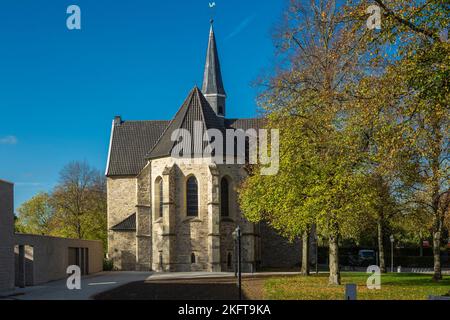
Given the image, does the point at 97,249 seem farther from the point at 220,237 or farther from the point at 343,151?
the point at 343,151

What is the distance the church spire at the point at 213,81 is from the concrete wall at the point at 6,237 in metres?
36.0

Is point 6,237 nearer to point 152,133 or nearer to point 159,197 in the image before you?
point 159,197

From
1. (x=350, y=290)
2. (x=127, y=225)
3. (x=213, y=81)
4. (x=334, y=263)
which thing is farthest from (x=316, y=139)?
(x=213, y=81)

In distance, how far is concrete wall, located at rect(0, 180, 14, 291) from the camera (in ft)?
91.4

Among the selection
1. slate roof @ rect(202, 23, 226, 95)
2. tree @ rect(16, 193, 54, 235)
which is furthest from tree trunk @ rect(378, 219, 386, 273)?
tree @ rect(16, 193, 54, 235)

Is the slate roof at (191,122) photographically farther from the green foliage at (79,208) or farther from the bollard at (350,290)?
the bollard at (350,290)

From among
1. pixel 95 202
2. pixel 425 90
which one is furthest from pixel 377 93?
pixel 95 202

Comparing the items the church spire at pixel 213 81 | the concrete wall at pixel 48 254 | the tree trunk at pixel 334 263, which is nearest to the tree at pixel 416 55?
the tree trunk at pixel 334 263

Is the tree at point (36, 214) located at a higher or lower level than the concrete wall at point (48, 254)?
higher

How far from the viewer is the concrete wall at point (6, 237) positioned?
27.9m

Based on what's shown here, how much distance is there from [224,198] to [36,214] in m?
31.2

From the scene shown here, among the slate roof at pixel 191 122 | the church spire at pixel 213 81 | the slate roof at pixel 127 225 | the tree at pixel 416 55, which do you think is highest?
the church spire at pixel 213 81

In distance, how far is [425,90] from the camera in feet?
55.6
